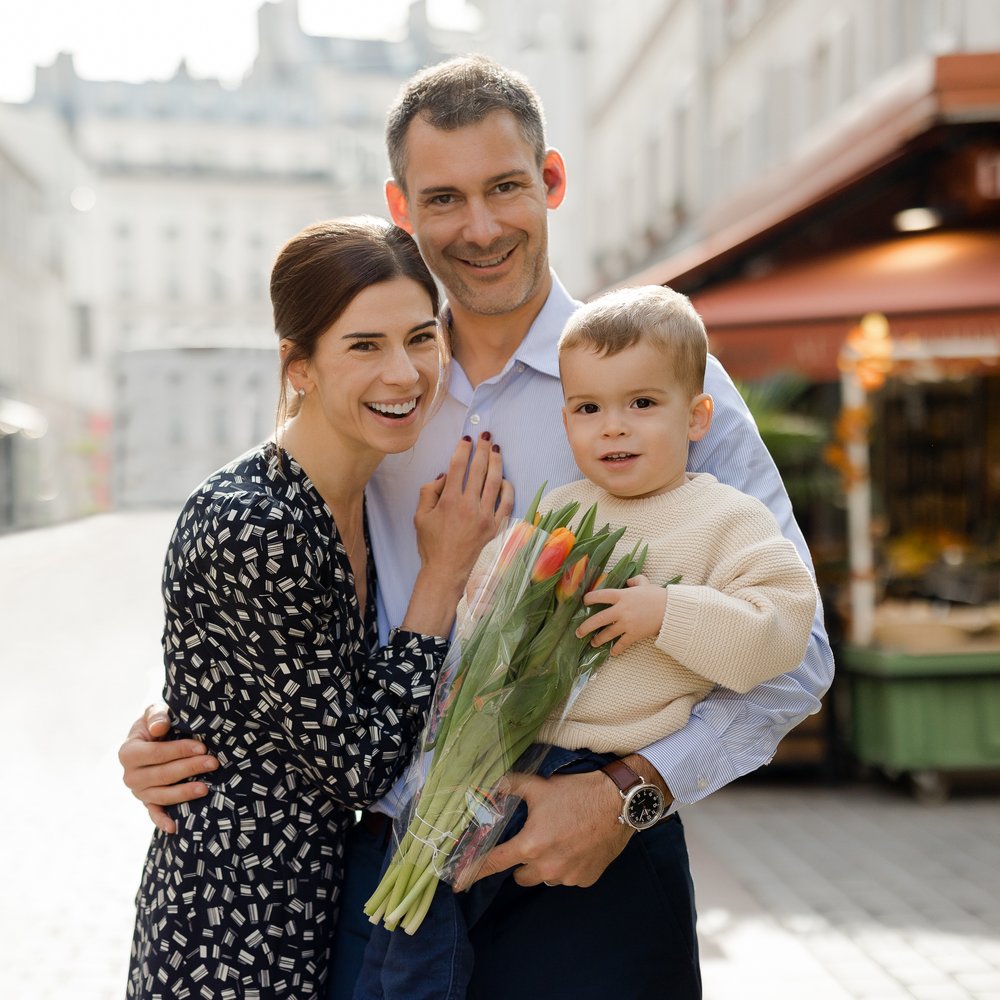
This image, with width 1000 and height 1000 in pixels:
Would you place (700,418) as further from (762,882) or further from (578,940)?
(762,882)

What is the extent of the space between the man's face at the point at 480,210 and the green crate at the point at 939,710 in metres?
5.61

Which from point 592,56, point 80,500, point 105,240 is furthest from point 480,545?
point 105,240

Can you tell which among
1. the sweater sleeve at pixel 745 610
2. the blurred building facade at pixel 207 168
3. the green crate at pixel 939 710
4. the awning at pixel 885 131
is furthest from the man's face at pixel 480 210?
the blurred building facade at pixel 207 168

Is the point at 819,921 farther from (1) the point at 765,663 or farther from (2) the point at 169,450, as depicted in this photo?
(2) the point at 169,450

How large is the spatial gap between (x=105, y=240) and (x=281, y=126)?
35.6 feet

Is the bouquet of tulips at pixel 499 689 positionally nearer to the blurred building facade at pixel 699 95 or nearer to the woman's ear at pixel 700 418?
the woman's ear at pixel 700 418

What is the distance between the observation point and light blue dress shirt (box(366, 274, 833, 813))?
2119mm

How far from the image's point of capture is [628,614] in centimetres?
199

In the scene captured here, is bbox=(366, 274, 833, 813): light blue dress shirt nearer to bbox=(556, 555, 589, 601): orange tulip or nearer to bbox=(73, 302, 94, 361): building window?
bbox=(556, 555, 589, 601): orange tulip

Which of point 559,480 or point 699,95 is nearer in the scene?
point 559,480

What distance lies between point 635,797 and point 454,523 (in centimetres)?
57

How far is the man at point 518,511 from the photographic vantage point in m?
2.09

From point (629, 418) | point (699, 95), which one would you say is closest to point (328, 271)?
point (629, 418)

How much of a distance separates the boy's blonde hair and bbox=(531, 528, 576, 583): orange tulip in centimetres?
31
